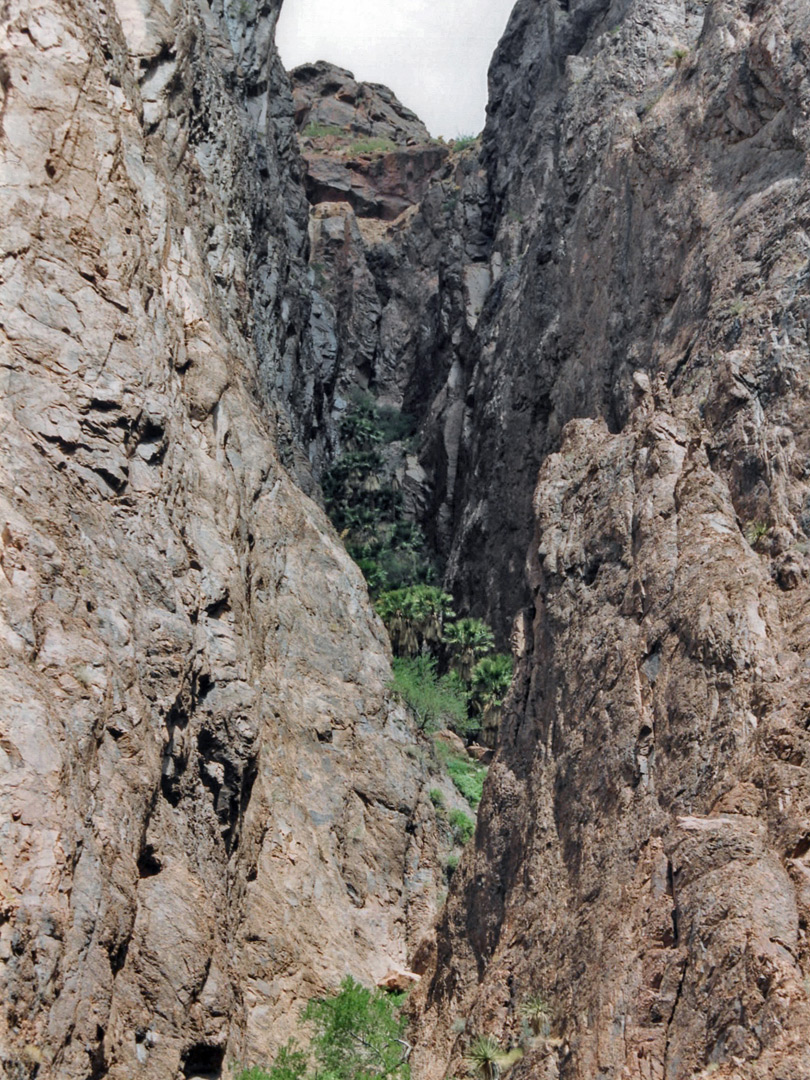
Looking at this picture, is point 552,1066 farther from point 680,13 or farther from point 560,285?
point 680,13

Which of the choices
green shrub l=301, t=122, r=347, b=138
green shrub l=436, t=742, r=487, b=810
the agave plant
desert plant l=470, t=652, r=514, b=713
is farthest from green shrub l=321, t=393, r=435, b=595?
the agave plant

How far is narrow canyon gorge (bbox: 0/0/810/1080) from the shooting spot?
558 inches

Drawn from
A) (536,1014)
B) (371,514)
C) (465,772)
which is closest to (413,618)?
(465,772)

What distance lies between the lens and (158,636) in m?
19.5

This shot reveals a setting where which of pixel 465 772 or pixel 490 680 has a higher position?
pixel 490 680

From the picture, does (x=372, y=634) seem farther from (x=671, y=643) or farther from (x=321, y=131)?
(x=321, y=131)

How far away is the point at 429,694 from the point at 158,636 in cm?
2422

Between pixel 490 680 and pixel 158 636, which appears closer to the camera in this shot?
pixel 158 636

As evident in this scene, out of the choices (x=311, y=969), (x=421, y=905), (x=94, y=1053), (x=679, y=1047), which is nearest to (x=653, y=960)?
(x=679, y=1047)

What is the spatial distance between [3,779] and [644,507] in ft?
41.7

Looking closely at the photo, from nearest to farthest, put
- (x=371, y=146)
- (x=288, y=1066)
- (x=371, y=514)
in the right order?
(x=288, y=1066)
(x=371, y=514)
(x=371, y=146)

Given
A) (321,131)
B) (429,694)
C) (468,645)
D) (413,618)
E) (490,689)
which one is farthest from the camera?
(321,131)

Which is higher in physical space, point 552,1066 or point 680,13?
point 680,13

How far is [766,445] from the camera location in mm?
19203
